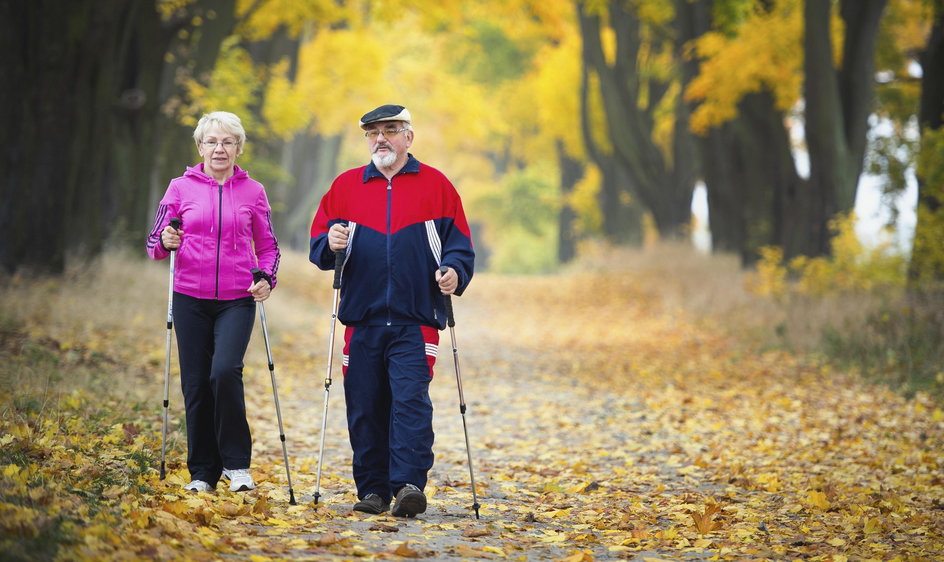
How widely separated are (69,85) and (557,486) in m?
8.51

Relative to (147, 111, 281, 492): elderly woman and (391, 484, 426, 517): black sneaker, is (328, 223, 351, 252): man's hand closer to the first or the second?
(147, 111, 281, 492): elderly woman

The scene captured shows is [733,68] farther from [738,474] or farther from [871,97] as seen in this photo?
[738,474]

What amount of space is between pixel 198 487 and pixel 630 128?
21366mm

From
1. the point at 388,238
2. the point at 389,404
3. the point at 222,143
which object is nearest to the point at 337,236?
the point at 388,238

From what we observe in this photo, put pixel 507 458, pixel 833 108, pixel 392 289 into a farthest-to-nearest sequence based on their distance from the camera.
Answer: pixel 833 108 → pixel 507 458 → pixel 392 289

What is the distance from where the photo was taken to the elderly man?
6.21m

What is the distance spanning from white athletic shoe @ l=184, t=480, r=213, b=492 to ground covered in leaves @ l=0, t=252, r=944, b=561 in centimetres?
13

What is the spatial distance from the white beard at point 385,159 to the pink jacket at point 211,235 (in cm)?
75

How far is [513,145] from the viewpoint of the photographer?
45.4 meters

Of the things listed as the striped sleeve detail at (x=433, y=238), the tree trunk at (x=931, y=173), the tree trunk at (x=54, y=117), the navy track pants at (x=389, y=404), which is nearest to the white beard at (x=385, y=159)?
the striped sleeve detail at (x=433, y=238)

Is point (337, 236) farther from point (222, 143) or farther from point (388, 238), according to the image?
point (222, 143)

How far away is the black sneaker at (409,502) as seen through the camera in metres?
6.11

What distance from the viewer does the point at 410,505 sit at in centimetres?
613

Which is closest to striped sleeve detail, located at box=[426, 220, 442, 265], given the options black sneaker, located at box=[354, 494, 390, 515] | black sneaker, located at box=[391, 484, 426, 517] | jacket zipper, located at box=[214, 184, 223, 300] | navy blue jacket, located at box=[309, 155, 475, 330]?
navy blue jacket, located at box=[309, 155, 475, 330]
